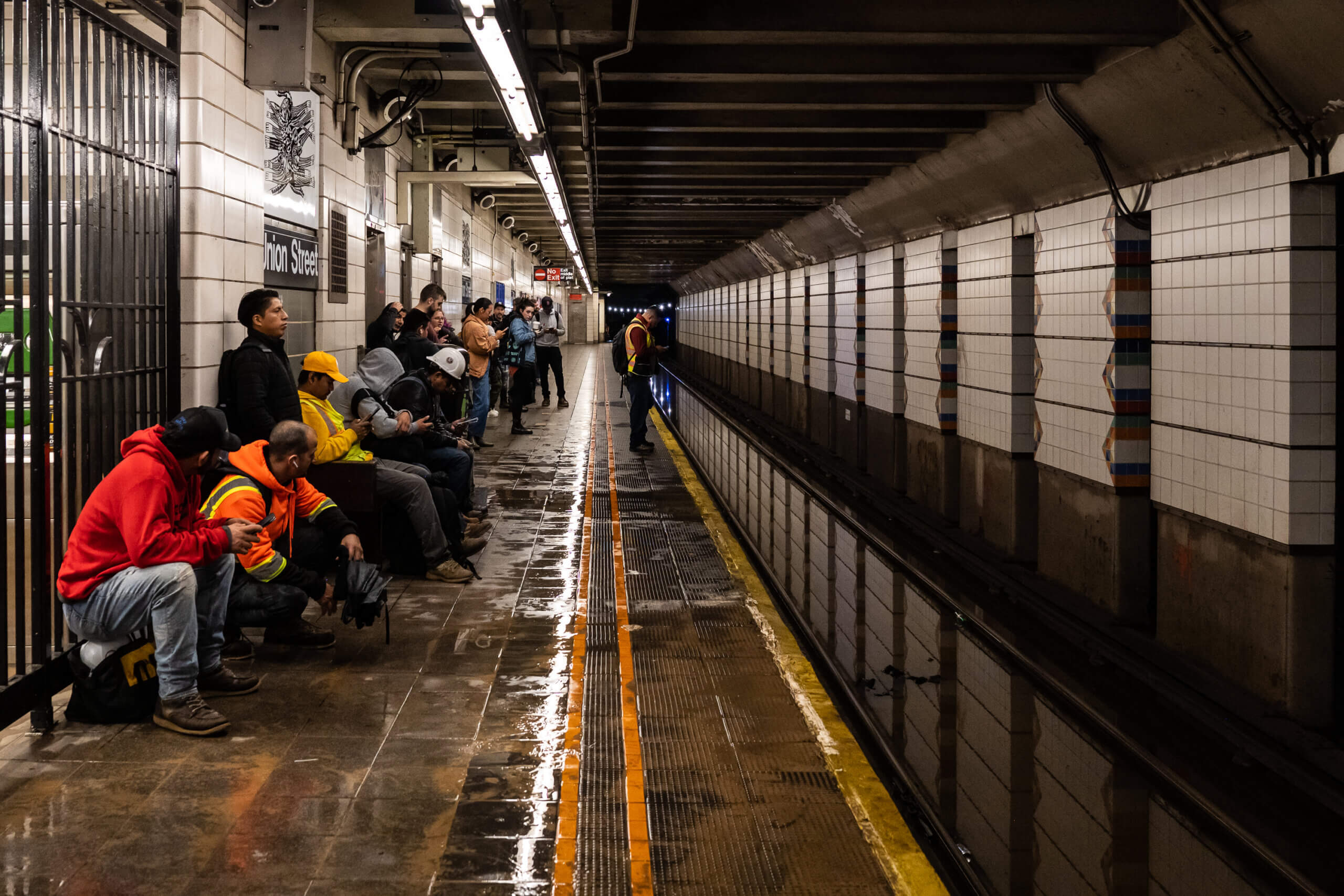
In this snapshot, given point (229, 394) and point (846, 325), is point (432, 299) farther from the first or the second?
point (846, 325)

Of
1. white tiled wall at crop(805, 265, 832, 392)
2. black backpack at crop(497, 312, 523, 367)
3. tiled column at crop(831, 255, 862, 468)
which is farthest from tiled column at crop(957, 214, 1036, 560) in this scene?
black backpack at crop(497, 312, 523, 367)

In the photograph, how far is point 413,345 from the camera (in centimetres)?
966

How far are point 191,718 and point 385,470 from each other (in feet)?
8.85

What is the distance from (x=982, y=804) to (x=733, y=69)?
4838 millimetres

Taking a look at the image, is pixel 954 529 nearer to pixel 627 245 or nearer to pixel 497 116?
pixel 497 116

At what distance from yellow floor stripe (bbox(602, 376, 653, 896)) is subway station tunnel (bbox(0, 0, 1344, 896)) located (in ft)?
0.08

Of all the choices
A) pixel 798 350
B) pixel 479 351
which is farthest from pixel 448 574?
pixel 798 350

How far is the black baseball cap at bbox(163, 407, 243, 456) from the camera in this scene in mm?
4641

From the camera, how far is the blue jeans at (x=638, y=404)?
15031 millimetres

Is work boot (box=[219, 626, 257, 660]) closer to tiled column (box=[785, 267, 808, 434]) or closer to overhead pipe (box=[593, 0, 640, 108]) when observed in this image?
overhead pipe (box=[593, 0, 640, 108])

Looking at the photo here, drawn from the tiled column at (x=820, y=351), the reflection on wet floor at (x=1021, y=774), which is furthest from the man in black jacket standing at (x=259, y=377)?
the tiled column at (x=820, y=351)

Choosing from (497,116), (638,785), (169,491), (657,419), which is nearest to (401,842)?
(638,785)

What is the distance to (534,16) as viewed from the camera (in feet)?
22.0

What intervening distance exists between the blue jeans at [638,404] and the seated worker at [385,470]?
7127mm
